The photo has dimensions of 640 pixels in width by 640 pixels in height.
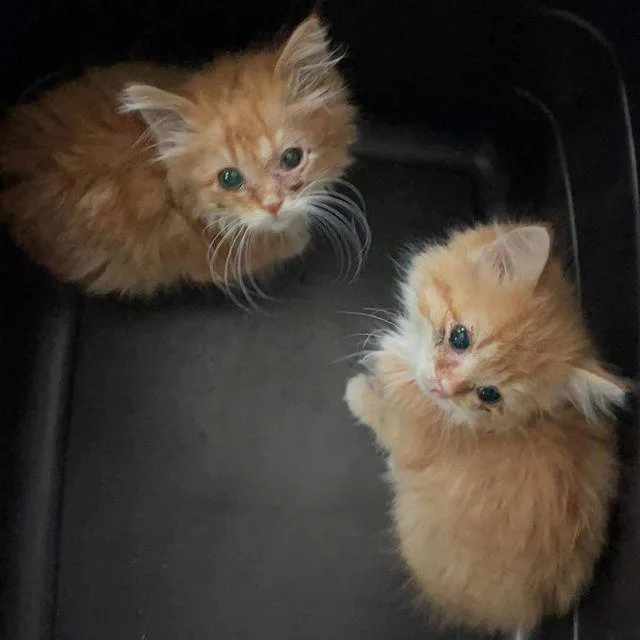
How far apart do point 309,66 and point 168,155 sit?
11.2 inches

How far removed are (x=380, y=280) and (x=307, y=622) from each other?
723mm

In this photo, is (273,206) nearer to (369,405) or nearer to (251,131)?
(251,131)

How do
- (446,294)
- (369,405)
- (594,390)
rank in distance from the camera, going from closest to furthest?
(594,390), (446,294), (369,405)

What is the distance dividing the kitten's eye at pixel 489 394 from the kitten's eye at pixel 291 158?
0.49 metres

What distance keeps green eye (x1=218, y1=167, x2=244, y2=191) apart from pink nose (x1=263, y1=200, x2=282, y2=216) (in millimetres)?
58

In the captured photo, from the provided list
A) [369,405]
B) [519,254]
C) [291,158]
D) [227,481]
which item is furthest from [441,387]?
[227,481]

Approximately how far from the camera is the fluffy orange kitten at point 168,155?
1204 mm

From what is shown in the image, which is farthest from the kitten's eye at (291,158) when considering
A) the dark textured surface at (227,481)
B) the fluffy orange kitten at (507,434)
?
the dark textured surface at (227,481)

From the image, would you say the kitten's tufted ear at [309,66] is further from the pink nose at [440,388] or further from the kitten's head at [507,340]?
the pink nose at [440,388]

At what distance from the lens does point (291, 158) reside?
1.26m

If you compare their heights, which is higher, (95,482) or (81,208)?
(81,208)

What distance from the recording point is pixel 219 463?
151 centimetres

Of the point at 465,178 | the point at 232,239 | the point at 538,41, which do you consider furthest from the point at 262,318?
the point at 538,41

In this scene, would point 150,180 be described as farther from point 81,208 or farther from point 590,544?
point 590,544
